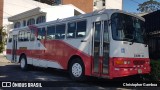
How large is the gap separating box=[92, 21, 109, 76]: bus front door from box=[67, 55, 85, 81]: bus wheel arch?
0.84 m

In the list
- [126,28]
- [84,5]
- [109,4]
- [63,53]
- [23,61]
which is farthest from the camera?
[109,4]

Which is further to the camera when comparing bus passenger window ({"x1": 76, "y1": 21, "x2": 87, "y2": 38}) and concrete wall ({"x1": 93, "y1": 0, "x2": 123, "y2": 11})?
concrete wall ({"x1": 93, "y1": 0, "x2": 123, "y2": 11})

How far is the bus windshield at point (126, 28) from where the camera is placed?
10.4m

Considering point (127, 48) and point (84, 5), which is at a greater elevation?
point (84, 5)

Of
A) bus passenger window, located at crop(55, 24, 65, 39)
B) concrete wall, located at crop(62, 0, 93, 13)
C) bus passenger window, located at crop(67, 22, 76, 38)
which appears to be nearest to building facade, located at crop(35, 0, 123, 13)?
concrete wall, located at crop(62, 0, 93, 13)

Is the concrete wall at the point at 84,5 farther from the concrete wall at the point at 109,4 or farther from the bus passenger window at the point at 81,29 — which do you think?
the bus passenger window at the point at 81,29

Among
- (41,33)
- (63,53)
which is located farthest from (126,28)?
(41,33)

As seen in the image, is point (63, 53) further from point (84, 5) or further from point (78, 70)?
point (84, 5)

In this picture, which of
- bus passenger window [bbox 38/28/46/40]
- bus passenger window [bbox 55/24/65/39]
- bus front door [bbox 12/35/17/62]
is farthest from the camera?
bus front door [bbox 12/35/17/62]

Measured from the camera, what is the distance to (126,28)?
10.7 meters

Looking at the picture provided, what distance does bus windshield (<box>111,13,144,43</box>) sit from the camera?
34.2 feet

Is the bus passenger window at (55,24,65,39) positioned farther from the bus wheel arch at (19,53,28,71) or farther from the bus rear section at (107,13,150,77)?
the bus wheel arch at (19,53,28,71)

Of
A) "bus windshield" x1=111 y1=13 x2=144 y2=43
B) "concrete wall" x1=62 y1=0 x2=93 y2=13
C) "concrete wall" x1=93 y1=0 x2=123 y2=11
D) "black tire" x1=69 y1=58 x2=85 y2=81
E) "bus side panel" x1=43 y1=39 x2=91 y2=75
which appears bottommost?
"black tire" x1=69 y1=58 x2=85 y2=81

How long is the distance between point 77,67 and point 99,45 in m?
1.80
